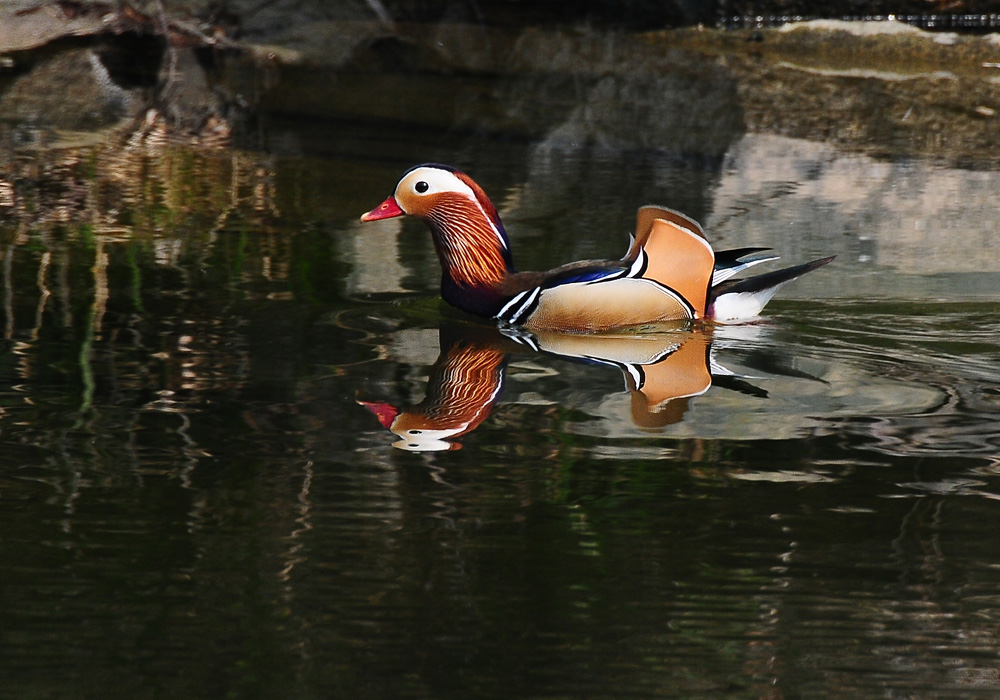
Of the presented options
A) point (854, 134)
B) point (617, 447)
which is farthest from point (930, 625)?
point (854, 134)

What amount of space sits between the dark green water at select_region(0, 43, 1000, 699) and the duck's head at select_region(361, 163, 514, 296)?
27 cm

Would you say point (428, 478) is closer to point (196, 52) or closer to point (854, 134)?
point (854, 134)

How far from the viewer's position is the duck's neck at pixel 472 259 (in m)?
5.65

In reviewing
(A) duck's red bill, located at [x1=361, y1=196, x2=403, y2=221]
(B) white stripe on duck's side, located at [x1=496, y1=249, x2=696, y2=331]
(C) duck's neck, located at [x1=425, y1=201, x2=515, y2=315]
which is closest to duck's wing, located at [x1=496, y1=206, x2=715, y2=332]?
(B) white stripe on duck's side, located at [x1=496, y1=249, x2=696, y2=331]

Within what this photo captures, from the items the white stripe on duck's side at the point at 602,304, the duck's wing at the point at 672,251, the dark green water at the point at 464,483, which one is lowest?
the dark green water at the point at 464,483

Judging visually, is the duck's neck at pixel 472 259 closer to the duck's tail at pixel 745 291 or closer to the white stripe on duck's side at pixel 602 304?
the white stripe on duck's side at pixel 602 304

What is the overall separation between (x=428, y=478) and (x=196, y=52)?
939 centimetres

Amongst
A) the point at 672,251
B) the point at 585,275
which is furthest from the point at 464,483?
the point at 672,251

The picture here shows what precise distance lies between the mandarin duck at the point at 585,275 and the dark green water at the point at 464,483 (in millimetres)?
175

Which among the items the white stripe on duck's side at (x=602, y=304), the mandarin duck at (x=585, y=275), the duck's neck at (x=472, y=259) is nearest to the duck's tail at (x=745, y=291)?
the mandarin duck at (x=585, y=275)

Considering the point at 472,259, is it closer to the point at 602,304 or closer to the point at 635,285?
the point at 602,304

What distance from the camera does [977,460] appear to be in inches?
165

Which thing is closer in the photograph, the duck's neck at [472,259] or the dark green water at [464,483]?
the dark green water at [464,483]

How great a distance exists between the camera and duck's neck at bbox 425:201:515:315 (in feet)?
18.5
